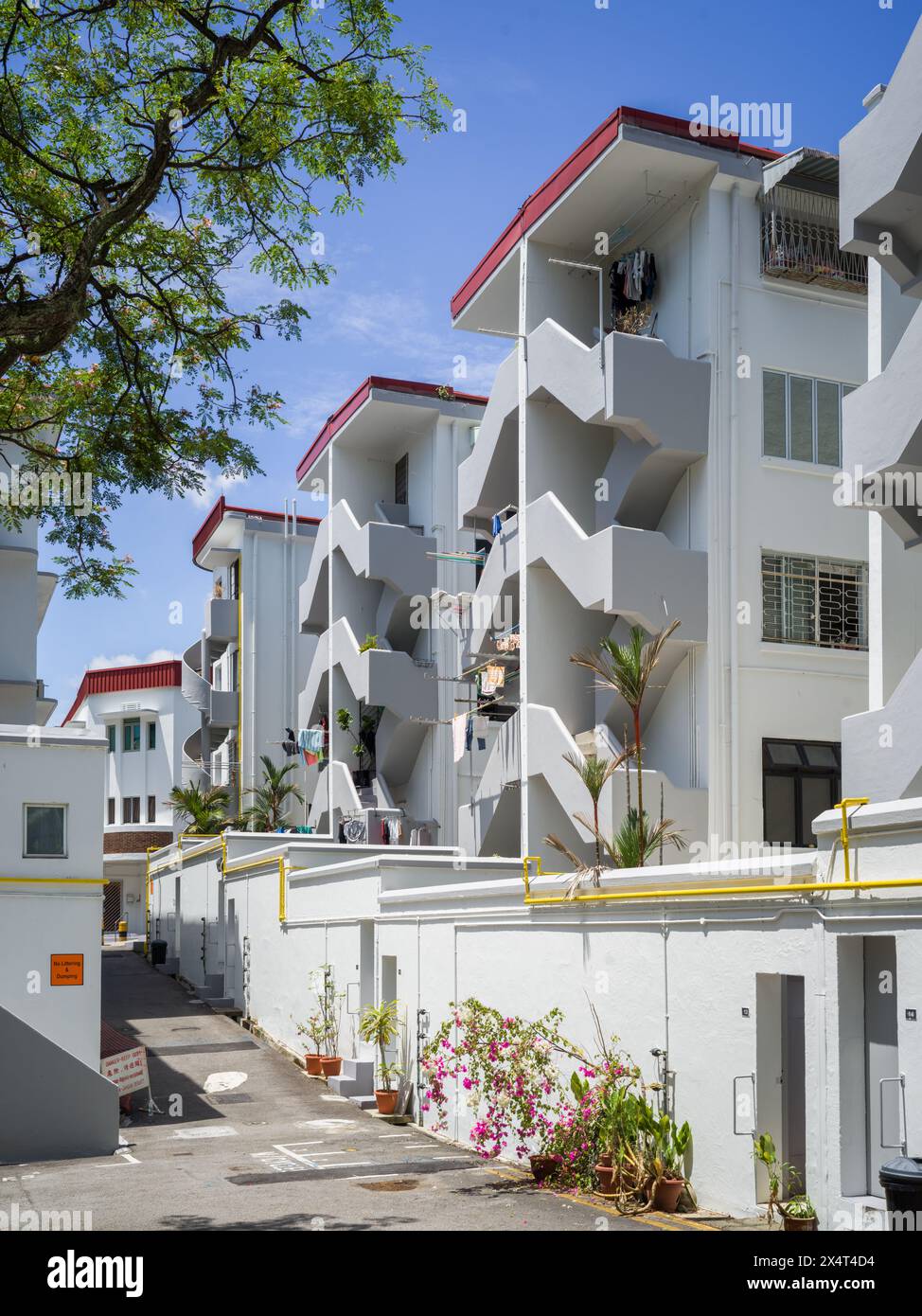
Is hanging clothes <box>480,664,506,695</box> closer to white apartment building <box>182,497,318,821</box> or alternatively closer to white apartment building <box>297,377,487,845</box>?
white apartment building <box>297,377,487,845</box>

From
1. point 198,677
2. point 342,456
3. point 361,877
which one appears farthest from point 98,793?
point 198,677

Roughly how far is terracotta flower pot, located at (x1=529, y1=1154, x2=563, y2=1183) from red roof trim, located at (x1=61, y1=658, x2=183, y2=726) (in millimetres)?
48064

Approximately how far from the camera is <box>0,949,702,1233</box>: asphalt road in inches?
511

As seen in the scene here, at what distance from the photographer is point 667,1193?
12.9 m

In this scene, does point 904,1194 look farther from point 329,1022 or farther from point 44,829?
point 329,1022

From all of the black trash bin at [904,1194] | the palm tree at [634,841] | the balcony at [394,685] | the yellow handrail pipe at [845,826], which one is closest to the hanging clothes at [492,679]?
the balcony at [394,685]

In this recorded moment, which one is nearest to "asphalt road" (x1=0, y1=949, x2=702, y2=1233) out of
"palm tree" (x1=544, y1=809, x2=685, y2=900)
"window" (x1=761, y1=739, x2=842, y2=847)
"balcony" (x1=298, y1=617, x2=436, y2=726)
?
"palm tree" (x1=544, y1=809, x2=685, y2=900)

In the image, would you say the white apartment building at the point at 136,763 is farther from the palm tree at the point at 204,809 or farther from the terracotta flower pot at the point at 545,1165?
the terracotta flower pot at the point at 545,1165

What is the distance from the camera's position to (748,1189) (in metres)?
12.3

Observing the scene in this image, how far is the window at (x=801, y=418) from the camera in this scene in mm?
24016

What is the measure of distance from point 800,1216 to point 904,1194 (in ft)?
5.92

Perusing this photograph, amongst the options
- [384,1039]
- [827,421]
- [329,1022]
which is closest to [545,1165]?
[384,1039]
